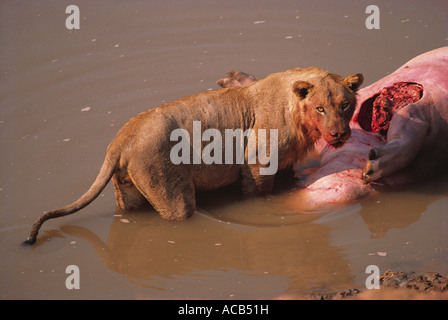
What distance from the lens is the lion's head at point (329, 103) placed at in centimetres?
629

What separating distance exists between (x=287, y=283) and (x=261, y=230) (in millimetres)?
830

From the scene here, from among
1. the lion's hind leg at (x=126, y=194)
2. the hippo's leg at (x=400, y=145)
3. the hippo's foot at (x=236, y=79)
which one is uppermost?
the hippo's foot at (x=236, y=79)

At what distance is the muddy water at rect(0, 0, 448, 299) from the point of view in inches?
239

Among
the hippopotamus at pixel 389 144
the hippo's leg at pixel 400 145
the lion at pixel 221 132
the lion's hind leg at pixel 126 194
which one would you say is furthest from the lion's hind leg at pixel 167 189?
the hippo's leg at pixel 400 145

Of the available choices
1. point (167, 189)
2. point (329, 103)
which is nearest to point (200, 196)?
point (167, 189)

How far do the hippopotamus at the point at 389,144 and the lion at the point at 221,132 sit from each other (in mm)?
410

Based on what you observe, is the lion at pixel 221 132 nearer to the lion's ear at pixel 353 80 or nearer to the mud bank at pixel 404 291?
the lion's ear at pixel 353 80

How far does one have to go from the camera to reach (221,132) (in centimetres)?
664

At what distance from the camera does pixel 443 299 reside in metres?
5.43

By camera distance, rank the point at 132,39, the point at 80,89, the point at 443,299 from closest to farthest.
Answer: the point at 443,299 < the point at 80,89 < the point at 132,39

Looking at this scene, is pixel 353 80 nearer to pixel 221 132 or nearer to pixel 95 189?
pixel 221 132

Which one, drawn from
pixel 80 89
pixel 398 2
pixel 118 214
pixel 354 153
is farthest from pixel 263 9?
pixel 118 214

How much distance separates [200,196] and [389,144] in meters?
2.06
